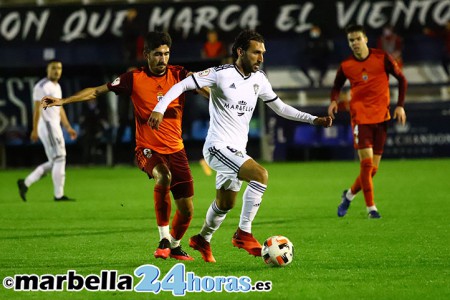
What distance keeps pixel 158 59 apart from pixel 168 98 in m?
0.75

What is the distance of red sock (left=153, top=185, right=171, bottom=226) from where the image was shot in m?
9.01

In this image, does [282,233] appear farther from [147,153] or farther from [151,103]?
[151,103]

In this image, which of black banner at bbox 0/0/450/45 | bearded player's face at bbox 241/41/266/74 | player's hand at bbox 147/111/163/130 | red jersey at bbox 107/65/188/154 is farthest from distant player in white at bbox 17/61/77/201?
black banner at bbox 0/0/450/45

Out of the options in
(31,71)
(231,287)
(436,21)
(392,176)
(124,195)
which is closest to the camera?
(231,287)

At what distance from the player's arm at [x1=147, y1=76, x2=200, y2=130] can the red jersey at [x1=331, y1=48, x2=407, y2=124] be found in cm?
456

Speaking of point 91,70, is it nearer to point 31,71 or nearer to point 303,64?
point 31,71

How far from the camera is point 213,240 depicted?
10.7 meters

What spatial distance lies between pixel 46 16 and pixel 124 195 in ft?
40.8

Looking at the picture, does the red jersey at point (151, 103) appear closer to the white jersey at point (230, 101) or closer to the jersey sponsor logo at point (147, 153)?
the jersey sponsor logo at point (147, 153)

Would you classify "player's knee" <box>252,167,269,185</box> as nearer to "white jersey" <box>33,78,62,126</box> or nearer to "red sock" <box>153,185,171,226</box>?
"red sock" <box>153,185,171,226</box>

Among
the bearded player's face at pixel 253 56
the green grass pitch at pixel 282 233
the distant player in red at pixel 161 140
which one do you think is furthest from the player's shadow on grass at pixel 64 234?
the bearded player's face at pixel 253 56

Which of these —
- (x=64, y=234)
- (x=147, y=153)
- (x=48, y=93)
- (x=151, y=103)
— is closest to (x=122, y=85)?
(x=151, y=103)

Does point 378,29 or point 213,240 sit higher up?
point 378,29

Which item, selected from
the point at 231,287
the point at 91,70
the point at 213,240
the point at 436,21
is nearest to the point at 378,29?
the point at 436,21
